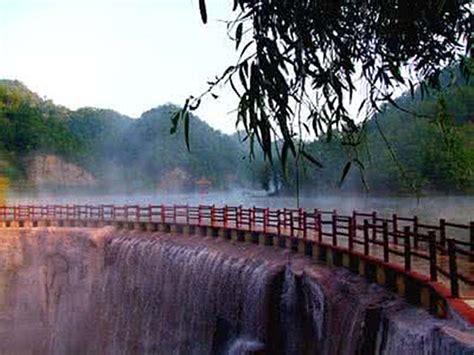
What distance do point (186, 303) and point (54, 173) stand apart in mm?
84192

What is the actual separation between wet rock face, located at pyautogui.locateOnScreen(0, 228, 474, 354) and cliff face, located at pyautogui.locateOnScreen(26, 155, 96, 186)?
69568mm

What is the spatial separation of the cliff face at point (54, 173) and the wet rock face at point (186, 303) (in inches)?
2739

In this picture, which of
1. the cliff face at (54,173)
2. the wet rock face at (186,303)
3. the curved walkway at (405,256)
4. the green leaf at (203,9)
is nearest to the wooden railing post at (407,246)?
the curved walkway at (405,256)

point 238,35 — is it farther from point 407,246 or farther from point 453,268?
point 407,246

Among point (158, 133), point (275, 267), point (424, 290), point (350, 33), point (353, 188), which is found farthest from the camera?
point (158, 133)

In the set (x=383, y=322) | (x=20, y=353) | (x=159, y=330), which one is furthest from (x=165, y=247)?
(x=383, y=322)

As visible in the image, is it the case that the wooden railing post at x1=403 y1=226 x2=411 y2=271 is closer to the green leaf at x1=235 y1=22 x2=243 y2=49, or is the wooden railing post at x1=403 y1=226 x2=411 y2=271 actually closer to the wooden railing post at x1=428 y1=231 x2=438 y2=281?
the wooden railing post at x1=428 y1=231 x2=438 y2=281

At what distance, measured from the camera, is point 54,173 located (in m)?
99.9

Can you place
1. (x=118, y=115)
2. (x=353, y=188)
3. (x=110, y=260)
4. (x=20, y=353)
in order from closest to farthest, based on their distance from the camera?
(x=110, y=260) < (x=20, y=353) < (x=353, y=188) < (x=118, y=115)

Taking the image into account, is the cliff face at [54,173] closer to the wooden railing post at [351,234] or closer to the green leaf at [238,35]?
the wooden railing post at [351,234]

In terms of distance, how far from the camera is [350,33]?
4.15 m

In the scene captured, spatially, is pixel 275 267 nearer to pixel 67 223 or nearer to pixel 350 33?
pixel 350 33

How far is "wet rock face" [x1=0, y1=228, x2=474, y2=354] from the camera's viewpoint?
1037 centimetres

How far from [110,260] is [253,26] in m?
22.9
